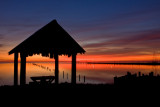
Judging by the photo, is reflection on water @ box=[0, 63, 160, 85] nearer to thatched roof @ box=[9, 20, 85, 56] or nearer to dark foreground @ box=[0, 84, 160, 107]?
dark foreground @ box=[0, 84, 160, 107]

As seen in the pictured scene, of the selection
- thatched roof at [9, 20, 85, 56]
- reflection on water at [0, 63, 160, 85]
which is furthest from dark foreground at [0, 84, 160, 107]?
reflection on water at [0, 63, 160, 85]

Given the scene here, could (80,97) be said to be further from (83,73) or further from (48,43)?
(83,73)

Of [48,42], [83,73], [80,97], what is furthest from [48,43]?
[83,73]

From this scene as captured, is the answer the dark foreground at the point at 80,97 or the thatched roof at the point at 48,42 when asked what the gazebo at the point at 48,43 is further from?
the dark foreground at the point at 80,97

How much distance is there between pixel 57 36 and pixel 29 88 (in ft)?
14.9

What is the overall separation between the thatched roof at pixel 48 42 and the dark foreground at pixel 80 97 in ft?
9.23

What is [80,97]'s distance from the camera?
10875mm

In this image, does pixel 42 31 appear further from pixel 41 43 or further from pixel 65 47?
pixel 65 47

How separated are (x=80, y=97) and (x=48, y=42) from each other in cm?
430

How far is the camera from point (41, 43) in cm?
1142

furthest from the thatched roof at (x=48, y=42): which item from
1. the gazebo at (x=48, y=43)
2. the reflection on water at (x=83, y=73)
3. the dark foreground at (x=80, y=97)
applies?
the reflection on water at (x=83, y=73)

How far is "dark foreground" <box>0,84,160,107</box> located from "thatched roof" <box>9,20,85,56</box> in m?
2.81

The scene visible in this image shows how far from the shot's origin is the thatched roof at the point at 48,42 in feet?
37.5

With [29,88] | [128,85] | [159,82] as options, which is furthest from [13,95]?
[159,82]
